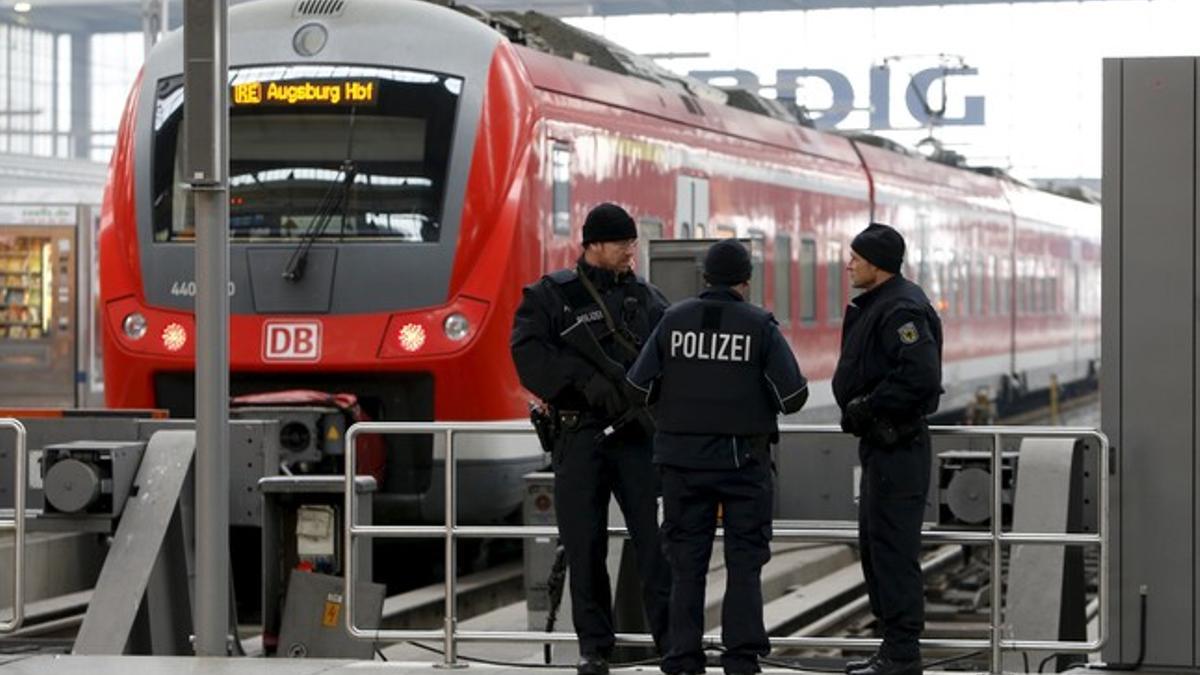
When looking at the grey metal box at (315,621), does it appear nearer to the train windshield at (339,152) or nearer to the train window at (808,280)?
the train windshield at (339,152)

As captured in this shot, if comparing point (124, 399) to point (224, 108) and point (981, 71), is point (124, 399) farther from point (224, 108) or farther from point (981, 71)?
point (981, 71)

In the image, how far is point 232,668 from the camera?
10.0 metres

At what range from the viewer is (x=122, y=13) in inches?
1531

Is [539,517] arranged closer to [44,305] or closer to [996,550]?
[996,550]

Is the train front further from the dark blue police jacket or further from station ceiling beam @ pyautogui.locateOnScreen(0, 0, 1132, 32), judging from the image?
station ceiling beam @ pyautogui.locateOnScreen(0, 0, 1132, 32)

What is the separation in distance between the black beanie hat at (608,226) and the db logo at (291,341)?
5.78 metres

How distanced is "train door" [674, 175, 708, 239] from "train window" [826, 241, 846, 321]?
13.3 feet

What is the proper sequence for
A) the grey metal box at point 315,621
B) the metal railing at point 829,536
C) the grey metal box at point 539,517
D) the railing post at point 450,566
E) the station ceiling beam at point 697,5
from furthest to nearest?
the station ceiling beam at point 697,5 < the grey metal box at point 539,517 < the grey metal box at point 315,621 < the railing post at point 450,566 < the metal railing at point 829,536

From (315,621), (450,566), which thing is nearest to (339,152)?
(315,621)

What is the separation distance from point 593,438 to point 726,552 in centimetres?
73

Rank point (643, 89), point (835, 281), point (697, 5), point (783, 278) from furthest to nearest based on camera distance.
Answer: point (697, 5) → point (835, 281) → point (783, 278) → point (643, 89)

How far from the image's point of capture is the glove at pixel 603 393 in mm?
9414

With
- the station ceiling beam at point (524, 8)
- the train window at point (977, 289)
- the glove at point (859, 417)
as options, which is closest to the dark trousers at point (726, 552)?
the glove at point (859, 417)

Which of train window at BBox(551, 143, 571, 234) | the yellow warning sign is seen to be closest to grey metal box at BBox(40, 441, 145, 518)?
the yellow warning sign
